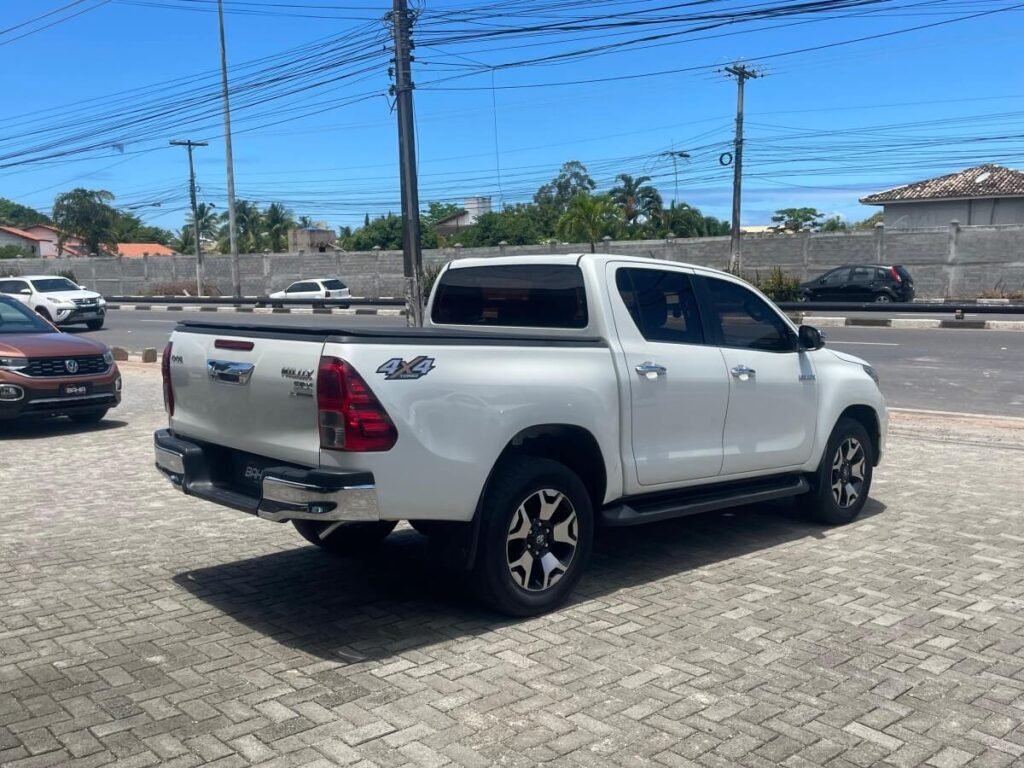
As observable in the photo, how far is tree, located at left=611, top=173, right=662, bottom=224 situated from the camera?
72625 millimetres

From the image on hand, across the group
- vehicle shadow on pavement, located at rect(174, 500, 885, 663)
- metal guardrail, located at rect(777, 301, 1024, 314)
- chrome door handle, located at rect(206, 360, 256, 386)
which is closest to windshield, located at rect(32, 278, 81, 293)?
metal guardrail, located at rect(777, 301, 1024, 314)

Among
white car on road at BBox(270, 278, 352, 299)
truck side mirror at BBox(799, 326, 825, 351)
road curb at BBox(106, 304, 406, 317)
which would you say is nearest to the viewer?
truck side mirror at BBox(799, 326, 825, 351)

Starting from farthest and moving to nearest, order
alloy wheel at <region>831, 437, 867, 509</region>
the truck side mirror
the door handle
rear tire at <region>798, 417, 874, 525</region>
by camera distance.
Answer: alloy wheel at <region>831, 437, 867, 509</region> < rear tire at <region>798, 417, 874, 525</region> < the truck side mirror < the door handle

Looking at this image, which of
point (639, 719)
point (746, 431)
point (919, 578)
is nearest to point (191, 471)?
point (639, 719)

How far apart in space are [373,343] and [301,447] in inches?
24.3

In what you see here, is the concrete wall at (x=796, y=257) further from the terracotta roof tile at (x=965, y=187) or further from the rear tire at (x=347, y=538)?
the rear tire at (x=347, y=538)

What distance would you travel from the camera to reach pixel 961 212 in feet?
184

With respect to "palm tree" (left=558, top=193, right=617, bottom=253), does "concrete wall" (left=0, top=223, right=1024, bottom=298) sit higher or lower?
lower

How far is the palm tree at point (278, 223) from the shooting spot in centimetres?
9269

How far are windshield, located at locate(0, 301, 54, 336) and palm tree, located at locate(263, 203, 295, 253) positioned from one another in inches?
3199

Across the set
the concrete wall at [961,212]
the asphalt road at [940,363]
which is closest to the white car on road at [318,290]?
the asphalt road at [940,363]

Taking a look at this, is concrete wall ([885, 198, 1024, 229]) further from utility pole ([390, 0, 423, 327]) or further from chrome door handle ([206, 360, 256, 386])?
chrome door handle ([206, 360, 256, 386])

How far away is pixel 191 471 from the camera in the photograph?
18.2 feet

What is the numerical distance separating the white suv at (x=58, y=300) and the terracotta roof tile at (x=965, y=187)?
43103mm
